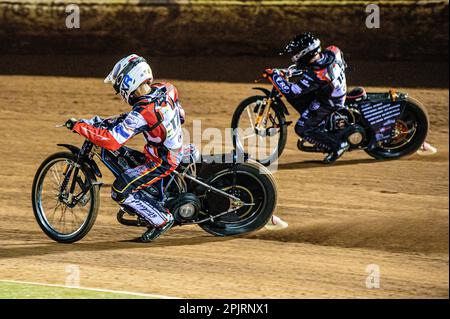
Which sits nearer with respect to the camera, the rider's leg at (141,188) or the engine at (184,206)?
the rider's leg at (141,188)

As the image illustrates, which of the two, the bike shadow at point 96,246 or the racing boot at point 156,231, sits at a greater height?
the racing boot at point 156,231

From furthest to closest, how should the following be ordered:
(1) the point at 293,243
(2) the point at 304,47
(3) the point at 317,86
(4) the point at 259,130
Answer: (4) the point at 259,130 → (3) the point at 317,86 → (2) the point at 304,47 → (1) the point at 293,243

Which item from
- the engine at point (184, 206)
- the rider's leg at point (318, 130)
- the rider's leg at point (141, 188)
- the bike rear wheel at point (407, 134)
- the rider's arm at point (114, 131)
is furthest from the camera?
the bike rear wheel at point (407, 134)

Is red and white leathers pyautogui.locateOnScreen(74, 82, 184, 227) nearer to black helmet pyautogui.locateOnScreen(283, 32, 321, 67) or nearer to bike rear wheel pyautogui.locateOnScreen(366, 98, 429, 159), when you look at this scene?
black helmet pyautogui.locateOnScreen(283, 32, 321, 67)

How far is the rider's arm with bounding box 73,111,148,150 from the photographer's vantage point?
937 centimetres

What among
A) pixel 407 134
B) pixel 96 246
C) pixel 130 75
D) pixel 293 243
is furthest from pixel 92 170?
pixel 407 134

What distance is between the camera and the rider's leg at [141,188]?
9703 mm

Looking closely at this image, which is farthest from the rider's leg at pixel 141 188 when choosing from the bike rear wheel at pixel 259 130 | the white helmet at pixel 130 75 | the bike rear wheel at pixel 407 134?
the bike rear wheel at pixel 407 134

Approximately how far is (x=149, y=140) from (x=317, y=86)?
160 inches

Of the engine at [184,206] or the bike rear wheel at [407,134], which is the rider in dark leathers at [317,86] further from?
the engine at [184,206]

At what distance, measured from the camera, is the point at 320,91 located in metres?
13.2

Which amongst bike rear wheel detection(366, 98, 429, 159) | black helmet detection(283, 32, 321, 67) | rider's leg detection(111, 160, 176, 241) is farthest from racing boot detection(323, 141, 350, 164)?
rider's leg detection(111, 160, 176, 241)

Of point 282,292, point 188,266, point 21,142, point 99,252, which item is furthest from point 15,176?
point 282,292

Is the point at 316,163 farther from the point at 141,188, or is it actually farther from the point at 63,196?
the point at 63,196
